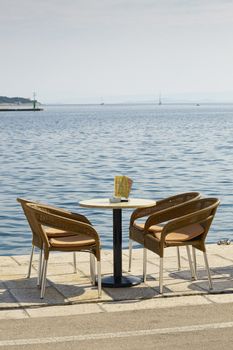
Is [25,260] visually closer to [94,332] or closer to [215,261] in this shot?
[215,261]

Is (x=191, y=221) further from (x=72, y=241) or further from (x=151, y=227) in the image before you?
(x=72, y=241)

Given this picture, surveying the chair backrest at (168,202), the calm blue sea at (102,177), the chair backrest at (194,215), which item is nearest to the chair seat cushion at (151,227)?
the chair backrest at (168,202)

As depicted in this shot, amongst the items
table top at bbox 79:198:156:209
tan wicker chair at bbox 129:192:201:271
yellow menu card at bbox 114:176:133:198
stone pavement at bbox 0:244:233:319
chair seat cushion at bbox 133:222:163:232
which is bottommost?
stone pavement at bbox 0:244:233:319

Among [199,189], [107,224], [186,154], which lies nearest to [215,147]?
[186,154]

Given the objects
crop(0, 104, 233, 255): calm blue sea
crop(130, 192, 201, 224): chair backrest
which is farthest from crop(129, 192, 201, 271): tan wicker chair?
crop(0, 104, 233, 255): calm blue sea

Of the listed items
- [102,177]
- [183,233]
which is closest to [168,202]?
[183,233]

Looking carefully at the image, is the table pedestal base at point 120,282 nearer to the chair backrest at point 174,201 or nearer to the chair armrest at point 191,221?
the chair armrest at point 191,221

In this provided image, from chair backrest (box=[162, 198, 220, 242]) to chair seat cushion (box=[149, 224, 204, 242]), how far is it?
0.21ft

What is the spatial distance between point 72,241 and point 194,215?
1060 millimetres

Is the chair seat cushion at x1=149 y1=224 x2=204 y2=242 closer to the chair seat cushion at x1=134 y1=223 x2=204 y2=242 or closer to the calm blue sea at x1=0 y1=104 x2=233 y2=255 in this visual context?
the chair seat cushion at x1=134 y1=223 x2=204 y2=242

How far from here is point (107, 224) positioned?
1639 centimetres

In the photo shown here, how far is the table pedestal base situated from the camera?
7.77 meters

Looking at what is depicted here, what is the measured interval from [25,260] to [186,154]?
108 feet

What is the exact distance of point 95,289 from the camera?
25.1 ft
